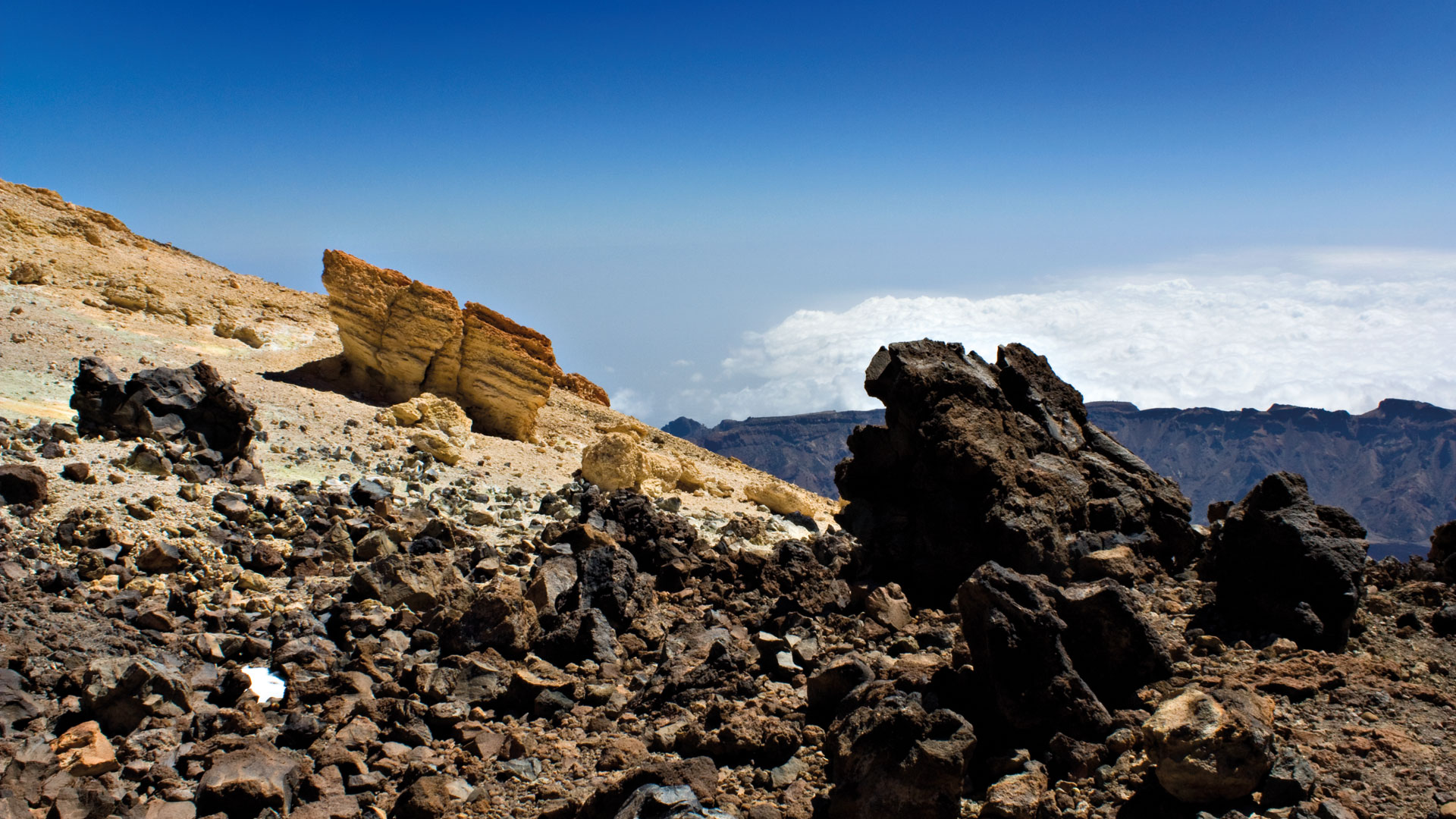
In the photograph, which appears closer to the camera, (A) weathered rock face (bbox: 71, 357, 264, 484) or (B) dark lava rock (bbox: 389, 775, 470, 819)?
(B) dark lava rock (bbox: 389, 775, 470, 819)

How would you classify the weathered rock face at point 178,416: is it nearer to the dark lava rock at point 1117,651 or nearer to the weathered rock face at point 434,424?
the weathered rock face at point 434,424

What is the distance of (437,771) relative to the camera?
7.32 meters

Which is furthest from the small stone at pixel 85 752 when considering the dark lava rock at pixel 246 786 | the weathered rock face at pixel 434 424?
the weathered rock face at pixel 434 424

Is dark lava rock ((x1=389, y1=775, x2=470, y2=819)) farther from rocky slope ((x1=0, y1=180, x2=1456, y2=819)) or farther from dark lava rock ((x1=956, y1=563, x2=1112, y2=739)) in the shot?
dark lava rock ((x1=956, y1=563, x2=1112, y2=739))

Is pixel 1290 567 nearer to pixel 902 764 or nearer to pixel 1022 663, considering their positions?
pixel 1022 663

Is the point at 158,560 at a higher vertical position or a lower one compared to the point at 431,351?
lower

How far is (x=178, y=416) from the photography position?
46.9ft

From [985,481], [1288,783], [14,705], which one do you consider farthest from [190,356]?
[1288,783]

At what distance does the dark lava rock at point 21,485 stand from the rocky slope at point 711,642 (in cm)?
4

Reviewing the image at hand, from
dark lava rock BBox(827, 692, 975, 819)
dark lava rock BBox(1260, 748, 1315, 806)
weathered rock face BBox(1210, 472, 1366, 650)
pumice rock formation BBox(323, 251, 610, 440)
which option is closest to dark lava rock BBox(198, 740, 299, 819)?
dark lava rock BBox(827, 692, 975, 819)

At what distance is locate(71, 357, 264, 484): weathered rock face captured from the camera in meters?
13.6

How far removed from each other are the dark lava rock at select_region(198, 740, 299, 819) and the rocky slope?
3cm

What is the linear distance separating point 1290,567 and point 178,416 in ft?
51.9

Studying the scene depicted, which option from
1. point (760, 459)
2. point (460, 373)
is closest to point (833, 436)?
point (760, 459)
